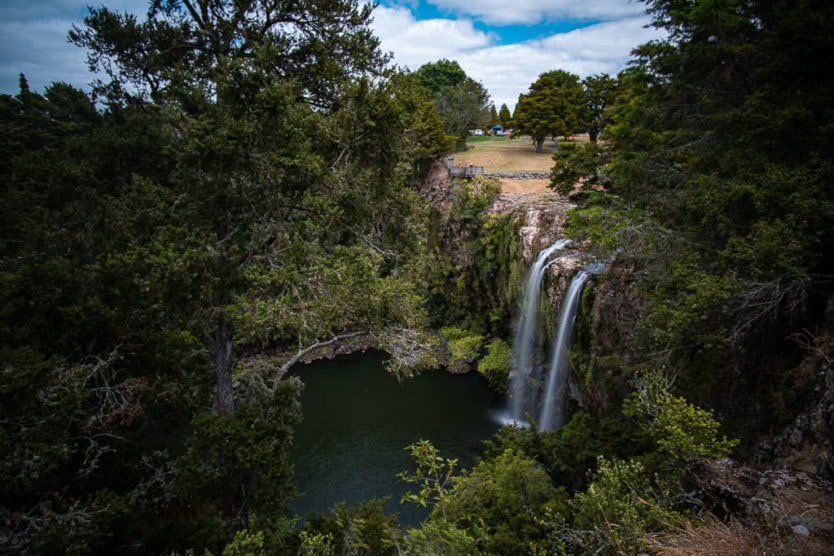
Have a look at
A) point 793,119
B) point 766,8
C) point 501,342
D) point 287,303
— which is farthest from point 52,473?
point 501,342

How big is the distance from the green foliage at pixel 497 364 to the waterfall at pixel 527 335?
2.19 feet

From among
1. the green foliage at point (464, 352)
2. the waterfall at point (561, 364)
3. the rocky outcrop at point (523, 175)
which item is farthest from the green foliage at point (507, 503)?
the rocky outcrop at point (523, 175)

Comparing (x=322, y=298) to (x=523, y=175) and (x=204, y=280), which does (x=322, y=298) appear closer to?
(x=204, y=280)

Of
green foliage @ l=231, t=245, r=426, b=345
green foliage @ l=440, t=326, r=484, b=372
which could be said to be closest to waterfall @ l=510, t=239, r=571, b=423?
green foliage @ l=440, t=326, r=484, b=372

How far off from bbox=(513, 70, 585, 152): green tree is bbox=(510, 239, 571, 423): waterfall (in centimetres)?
2157

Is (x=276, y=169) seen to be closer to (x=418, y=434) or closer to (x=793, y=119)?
(x=793, y=119)

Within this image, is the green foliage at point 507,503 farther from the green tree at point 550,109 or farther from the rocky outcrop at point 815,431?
the green tree at point 550,109

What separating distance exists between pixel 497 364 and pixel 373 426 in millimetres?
7560

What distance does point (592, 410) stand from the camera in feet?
46.8

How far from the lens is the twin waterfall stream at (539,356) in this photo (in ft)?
52.3

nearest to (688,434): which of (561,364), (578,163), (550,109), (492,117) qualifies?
(561,364)

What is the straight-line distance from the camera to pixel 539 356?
1914 cm

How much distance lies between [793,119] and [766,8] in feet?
12.1

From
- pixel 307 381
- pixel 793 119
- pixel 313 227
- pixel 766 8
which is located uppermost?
pixel 766 8
